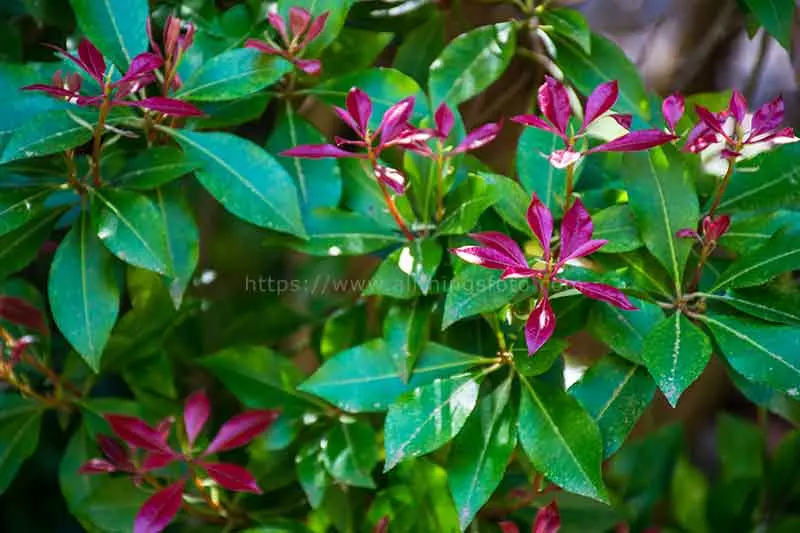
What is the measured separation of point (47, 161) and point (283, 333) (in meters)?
0.41

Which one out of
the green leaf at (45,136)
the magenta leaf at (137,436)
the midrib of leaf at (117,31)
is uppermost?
the midrib of leaf at (117,31)

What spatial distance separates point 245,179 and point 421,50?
1.12 feet

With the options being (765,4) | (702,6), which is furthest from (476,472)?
(702,6)

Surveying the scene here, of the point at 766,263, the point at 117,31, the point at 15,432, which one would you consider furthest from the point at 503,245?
the point at 15,432

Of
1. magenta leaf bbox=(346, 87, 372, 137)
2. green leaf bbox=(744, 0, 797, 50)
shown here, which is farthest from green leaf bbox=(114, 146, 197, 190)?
green leaf bbox=(744, 0, 797, 50)

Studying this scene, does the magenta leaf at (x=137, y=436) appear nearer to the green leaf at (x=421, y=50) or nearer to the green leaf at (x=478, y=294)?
the green leaf at (x=478, y=294)

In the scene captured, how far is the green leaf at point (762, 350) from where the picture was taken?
0.76m

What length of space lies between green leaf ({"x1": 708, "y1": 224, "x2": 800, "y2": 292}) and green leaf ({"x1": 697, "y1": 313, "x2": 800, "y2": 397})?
0.04 metres

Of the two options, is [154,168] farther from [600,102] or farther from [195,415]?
[600,102]

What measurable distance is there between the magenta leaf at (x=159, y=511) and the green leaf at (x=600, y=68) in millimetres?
597

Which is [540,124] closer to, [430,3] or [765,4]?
[765,4]

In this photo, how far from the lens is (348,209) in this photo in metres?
0.97

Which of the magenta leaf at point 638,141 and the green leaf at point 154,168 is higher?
the magenta leaf at point 638,141

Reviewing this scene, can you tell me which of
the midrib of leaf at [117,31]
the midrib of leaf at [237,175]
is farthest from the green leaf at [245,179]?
the midrib of leaf at [117,31]
